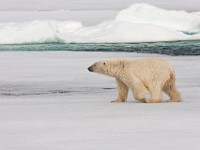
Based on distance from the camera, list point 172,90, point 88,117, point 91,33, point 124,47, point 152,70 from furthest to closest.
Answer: point 91,33 → point 124,47 → point 172,90 → point 152,70 → point 88,117

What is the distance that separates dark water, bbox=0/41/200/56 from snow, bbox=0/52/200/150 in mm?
7110

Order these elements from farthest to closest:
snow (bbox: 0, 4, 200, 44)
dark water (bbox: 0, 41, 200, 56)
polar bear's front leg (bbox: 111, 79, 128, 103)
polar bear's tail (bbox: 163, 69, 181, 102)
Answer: snow (bbox: 0, 4, 200, 44) → dark water (bbox: 0, 41, 200, 56) → polar bear's front leg (bbox: 111, 79, 128, 103) → polar bear's tail (bbox: 163, 69, 181, 102)

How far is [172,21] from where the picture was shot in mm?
21875

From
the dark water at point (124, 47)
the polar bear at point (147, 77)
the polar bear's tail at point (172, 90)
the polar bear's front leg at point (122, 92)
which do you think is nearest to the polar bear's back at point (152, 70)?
the polar bear at point (147, 77)

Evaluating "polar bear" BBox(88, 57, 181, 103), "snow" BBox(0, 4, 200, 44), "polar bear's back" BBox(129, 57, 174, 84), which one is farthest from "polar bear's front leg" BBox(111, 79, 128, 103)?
"snow" BBox(0, 4, 200, 44)

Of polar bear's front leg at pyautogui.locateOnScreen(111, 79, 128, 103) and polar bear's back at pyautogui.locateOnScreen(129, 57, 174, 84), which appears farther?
polar bear's front leg at pyautogui.locateOnScreen(111, 79, 128, 103)

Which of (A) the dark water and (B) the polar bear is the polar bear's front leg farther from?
(A) the dark water

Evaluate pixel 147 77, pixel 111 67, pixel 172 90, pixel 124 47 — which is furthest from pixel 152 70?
pixel 124 47

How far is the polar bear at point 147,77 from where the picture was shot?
21.6ft

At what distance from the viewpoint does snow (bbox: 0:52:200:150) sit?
4152 mm

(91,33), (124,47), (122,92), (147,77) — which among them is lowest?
(124,47)

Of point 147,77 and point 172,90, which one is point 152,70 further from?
point 172,90

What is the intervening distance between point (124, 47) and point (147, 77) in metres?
11.8

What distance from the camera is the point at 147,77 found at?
6.63 metres
